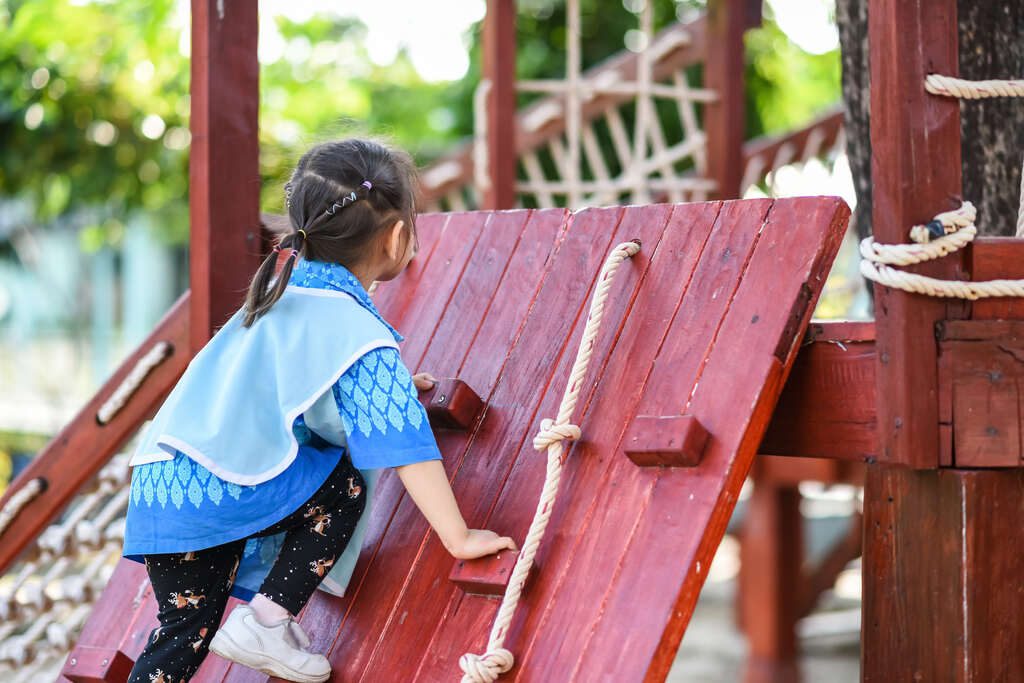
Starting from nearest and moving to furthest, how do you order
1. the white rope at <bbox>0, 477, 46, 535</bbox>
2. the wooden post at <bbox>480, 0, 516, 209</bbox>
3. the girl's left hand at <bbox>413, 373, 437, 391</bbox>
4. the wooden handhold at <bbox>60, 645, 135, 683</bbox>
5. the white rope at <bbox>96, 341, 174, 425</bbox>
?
the girl's left hand at <bbox>413, 373, 437, 391</bbox> → the wooden handhold at <bbox>60, 645, 135, 683</bbox> → the white rope at <bbox>96, 341, 174, 425</bbox> → the white rope at <bbox>0, 477, 46, 535</bbox> → the wooden post at <bbox>480, 0, 516, 209</bbox>

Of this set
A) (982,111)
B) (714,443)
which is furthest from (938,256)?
(982,111)

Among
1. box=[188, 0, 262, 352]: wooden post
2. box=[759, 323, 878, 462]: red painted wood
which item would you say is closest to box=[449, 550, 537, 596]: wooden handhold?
box=[759, 323, 878, 462]: red painted wood

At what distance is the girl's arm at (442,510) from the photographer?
207 centimetres

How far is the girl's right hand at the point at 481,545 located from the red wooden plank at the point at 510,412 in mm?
66

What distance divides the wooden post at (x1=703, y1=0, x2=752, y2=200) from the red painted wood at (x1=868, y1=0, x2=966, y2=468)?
3124 mm

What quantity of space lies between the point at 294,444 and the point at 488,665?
1.74 ft

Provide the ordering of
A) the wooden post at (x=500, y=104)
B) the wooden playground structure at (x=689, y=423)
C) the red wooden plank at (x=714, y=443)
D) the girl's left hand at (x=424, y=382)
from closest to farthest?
the red wooden plank at (x=714, y=443)
the wooden playground structure at (x=689, y=423)
the girl's left hand at (x=424, y=382)
the wooden post at (x=500, y=104)

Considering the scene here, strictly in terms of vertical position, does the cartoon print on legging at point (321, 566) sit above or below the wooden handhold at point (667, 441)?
below

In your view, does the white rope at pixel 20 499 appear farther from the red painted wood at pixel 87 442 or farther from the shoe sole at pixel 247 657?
the shoe sole at pixel 247 657

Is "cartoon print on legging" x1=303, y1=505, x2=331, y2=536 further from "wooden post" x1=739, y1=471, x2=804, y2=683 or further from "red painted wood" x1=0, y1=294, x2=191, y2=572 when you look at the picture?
"wooden post" x1=739, y1=471, x2=804, y2=683

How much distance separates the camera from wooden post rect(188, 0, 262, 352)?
292 cm

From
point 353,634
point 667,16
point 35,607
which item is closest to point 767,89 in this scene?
point 667,16

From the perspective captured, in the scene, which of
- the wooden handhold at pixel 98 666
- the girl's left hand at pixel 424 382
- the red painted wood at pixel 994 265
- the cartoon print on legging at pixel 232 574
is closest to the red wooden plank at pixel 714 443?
the red painted wood at pixel 994 265

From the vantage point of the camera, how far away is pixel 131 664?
2547 mm
